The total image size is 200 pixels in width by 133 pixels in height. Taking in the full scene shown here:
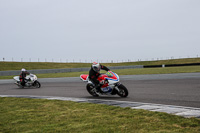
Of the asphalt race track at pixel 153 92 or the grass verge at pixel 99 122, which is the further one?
the asphalt race track at pixel 153 92

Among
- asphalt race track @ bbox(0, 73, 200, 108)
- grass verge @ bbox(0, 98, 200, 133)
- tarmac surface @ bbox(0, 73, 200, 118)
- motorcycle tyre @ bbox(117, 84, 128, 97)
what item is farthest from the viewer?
motorcycle tyre @ bbox(117, 84, 128, 97)

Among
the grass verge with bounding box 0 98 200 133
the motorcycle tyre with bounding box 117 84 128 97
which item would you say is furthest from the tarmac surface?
the grass verge with bounding box 0 98 200 133

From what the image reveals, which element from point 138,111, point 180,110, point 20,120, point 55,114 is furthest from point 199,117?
point 20,120

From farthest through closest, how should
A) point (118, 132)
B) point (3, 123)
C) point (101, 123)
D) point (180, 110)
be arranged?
point (180, 110)
point (3, 123)
point (101, 123)
point (118, 132)

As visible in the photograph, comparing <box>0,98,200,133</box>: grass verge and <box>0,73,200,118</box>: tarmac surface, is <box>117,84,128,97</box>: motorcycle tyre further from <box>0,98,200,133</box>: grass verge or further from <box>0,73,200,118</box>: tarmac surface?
<box>0,98,200,133</box>: grass verge

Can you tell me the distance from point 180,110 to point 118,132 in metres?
2.53

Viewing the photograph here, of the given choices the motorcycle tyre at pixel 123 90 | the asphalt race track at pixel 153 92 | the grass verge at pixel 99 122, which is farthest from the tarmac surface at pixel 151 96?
the grass verge at pixel 99 122

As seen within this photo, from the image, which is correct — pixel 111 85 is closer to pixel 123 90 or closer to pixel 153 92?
pixel 123 90

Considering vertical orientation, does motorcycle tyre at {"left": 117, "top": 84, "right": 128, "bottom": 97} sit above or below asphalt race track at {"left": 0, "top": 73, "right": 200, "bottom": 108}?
above

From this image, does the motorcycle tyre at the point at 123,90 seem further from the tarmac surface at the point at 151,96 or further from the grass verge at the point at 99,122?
the grass verge at the point at 99,122

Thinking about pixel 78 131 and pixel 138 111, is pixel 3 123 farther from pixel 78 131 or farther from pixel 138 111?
pixel 138 111

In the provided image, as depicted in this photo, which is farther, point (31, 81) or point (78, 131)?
point (31, 81)

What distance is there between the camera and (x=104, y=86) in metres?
10.7

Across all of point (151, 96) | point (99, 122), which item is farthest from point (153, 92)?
point (99, 122)
